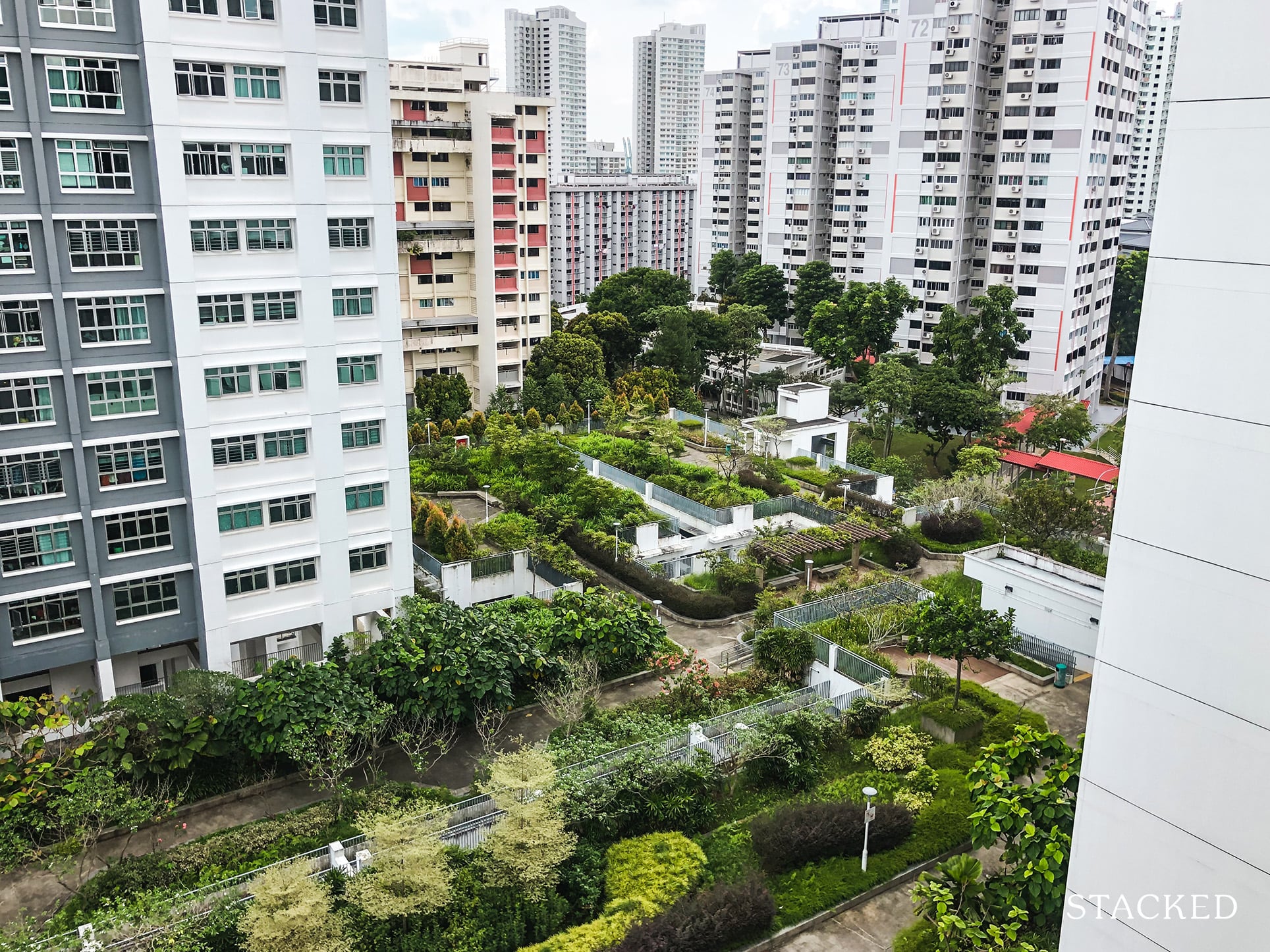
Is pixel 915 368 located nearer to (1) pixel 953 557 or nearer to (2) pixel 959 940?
(1) pixel 953 557

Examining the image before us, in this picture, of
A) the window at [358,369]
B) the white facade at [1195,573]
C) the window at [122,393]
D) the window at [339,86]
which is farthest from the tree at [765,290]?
the white facade at [1195,573]

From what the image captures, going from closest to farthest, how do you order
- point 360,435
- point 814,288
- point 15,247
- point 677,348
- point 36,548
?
point 15,247
point 36,548
point 360,435
point 677,348
point 814,288

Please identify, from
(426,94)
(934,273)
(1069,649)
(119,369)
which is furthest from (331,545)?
(934,273)

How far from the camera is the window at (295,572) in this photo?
22.6 meters

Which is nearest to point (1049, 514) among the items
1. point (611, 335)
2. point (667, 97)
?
point (611, 335)

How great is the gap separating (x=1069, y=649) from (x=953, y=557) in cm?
766

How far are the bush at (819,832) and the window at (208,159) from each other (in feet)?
54.2

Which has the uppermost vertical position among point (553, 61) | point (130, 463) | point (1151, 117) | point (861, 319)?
point (553, 61)

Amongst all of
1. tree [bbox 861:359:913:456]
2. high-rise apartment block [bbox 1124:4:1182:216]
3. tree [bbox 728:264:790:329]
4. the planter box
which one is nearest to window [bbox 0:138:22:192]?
the planter box

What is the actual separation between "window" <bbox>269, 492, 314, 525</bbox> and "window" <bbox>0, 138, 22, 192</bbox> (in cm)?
778

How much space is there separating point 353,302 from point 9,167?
6829 mm

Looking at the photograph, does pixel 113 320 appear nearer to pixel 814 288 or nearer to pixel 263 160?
pixel 263 160

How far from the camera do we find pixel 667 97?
144 metres

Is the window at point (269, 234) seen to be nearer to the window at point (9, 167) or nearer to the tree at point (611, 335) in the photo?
the window at point (9, 167)
